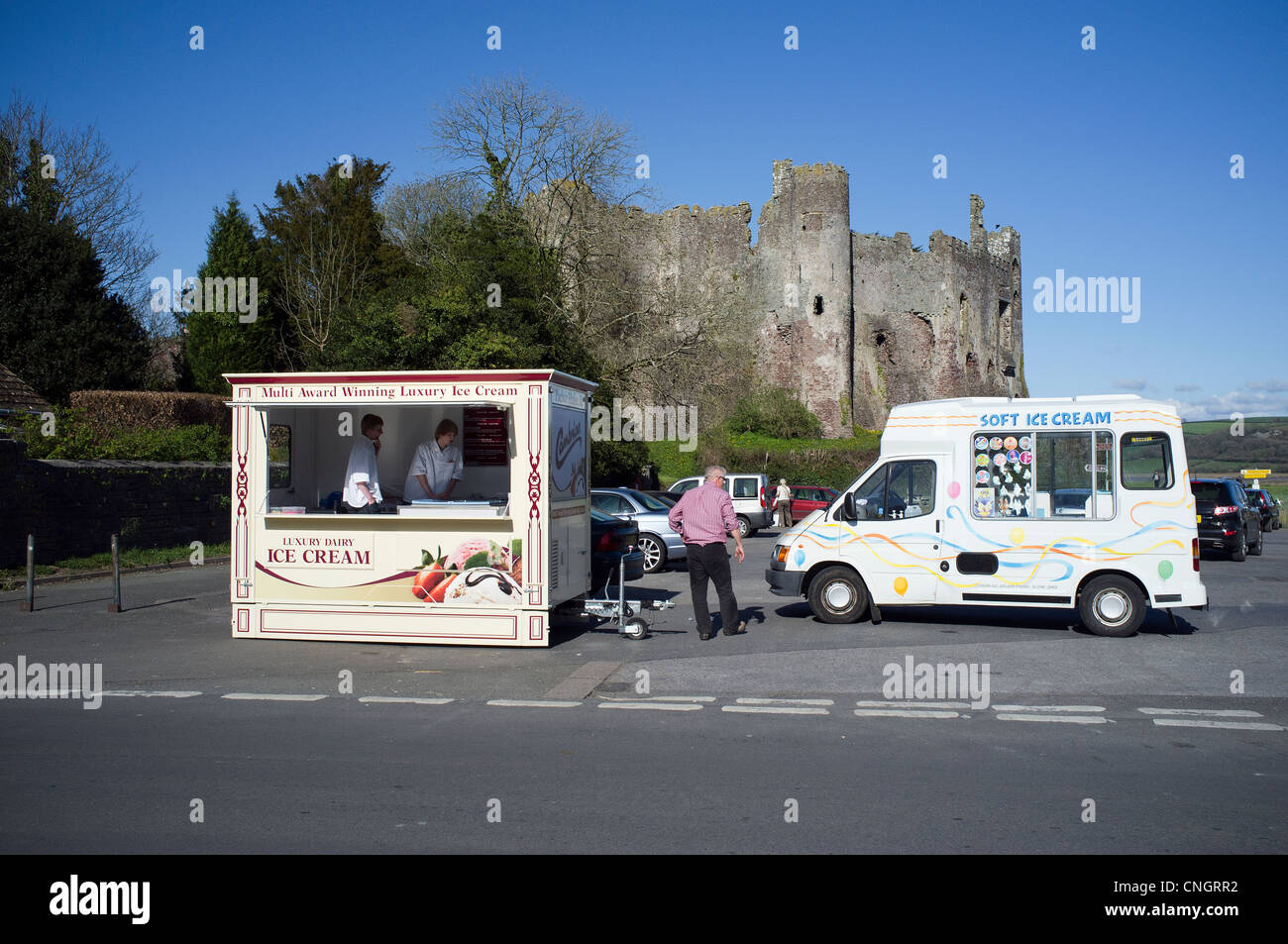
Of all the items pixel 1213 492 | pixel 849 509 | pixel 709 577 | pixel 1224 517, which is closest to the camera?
pixel 709 577

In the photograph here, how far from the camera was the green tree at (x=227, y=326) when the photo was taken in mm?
35406

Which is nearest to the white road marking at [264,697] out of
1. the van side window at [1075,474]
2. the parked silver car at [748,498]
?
the van side window at [1075,474]

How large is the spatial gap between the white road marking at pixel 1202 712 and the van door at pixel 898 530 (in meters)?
3.93

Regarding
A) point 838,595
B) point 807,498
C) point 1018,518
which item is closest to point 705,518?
point 838,595

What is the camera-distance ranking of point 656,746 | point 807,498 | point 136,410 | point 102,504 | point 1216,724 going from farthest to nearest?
point 807,498 < point 136,410 < point 102,504 < point 1216,724 < point 656,746

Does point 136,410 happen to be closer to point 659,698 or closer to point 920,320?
point 659,698

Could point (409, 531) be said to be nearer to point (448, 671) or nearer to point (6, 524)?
point (448, 671)

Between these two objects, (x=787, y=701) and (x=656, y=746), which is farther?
(x=787, y=701)

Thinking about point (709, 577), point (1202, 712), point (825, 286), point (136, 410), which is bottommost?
point (1202, 712)

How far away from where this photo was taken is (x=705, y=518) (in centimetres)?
1195

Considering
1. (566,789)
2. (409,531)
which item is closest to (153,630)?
(409,531)

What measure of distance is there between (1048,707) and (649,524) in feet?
38.1

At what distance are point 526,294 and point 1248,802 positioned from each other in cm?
2952
